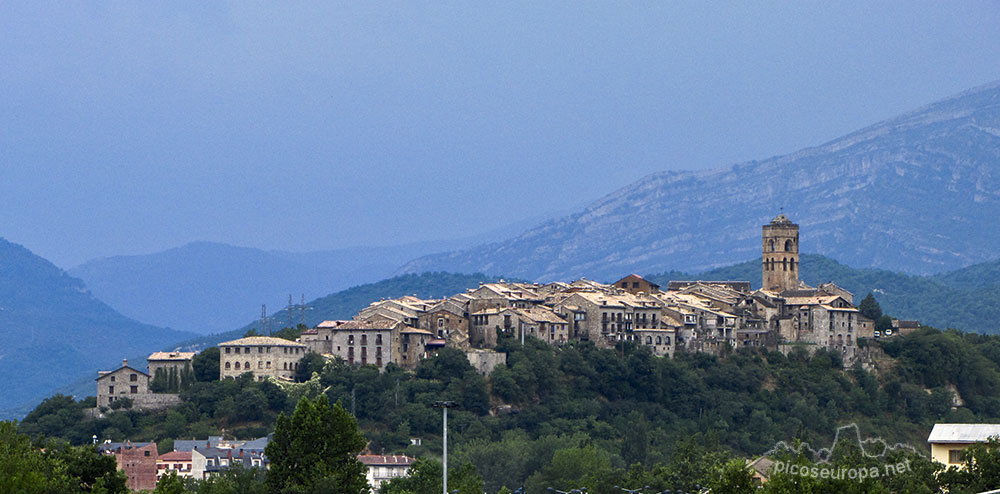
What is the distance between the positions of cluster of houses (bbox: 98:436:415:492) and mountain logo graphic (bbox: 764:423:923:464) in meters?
19.6

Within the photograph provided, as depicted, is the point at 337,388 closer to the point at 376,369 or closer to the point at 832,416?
the point at 376,369

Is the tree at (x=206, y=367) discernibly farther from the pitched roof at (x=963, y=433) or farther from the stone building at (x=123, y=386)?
the pitched roof at (x=963, y=433)

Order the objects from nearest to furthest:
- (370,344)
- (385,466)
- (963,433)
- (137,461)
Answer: (963,433)
(137,461)
(385,466)
(370,344)

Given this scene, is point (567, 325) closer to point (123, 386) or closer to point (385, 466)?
point (385, 466)

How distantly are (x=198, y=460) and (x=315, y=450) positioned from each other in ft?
102

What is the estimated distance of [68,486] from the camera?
56656 mm

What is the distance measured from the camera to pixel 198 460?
93.1 m

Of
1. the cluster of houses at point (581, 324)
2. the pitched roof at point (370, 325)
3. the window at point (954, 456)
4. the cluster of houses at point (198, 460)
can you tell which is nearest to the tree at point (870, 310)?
the cluster of houses at point (581, 324)

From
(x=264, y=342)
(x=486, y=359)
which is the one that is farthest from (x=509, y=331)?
(x=264, y=342)

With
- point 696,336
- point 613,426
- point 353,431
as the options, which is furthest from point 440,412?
point 353,431

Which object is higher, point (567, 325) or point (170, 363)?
point (567, 325)

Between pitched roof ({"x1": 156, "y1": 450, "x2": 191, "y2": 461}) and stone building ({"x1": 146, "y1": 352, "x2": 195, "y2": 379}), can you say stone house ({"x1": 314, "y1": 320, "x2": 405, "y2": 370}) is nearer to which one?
stone building ({"x1": 146, "y1": 352, "x2": 195, "y2": 379})

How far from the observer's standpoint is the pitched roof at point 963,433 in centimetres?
6706

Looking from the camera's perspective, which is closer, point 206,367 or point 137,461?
point 137,461
